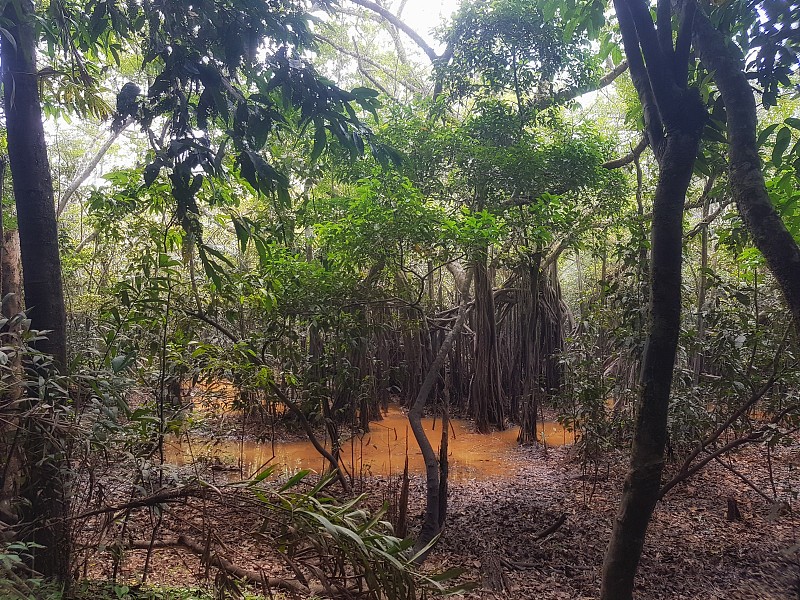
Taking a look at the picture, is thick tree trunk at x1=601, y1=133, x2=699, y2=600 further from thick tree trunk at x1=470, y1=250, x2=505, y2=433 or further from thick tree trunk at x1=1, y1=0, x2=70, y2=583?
thick tree trunk at x1=470, y1=250, x2=505, y2=433

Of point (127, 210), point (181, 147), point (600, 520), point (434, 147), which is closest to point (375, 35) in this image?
point (434, 147)

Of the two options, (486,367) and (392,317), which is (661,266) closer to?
(392,317)

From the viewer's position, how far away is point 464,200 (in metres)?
5.39

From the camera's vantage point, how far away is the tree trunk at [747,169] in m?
1.52

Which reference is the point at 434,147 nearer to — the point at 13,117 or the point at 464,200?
the point at 464,200

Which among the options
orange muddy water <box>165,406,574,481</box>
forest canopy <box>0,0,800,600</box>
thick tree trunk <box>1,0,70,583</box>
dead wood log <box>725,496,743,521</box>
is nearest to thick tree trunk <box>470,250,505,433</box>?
forest canopy <box>0,0,800,600</box>

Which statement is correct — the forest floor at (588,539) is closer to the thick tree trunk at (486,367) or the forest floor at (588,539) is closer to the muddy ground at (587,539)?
the muddy ground at (587,539)

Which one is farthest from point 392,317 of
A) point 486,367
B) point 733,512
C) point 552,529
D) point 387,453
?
point 733,512

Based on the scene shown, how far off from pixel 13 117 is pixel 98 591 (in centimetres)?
170

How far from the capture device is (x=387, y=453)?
6961mm

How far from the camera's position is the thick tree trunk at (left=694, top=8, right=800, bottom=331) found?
4.98 feet

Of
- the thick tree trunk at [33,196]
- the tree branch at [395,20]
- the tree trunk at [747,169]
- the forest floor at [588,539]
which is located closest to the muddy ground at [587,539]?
the forest floor at [588,539]

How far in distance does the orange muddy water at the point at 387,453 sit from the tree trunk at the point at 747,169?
4470 mm

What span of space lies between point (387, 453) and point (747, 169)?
19.5 feet
